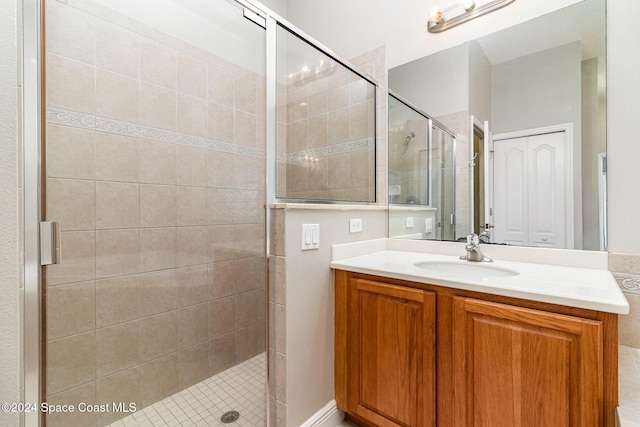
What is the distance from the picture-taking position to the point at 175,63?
1699 mm

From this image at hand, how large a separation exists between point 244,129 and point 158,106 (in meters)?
0.51

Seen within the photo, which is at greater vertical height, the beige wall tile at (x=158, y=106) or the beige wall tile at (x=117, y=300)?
the beige wall tile at (x=158, y=106)

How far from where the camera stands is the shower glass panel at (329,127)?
5.63 ft

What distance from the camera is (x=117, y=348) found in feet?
4.82

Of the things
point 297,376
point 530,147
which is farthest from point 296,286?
point 530,147

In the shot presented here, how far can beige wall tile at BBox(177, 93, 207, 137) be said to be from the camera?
1.72m

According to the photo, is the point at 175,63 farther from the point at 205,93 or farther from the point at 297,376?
the point at 297,376

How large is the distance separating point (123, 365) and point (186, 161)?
1207 mm

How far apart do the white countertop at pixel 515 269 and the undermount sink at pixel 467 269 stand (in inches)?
0.9

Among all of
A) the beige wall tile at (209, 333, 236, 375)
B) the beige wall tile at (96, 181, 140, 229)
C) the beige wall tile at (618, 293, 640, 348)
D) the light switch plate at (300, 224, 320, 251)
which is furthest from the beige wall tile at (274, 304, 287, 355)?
the beige wall tile at (618, 293, 640, 348)

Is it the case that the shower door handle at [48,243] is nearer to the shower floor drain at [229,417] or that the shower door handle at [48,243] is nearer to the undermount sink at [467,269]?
the shower floor drain at [229,417]

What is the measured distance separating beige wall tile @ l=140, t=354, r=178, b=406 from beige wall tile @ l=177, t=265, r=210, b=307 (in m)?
0.33

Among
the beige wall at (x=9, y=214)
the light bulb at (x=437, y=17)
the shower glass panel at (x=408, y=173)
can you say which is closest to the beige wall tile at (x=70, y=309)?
the beige wall at (x=9, y=214)

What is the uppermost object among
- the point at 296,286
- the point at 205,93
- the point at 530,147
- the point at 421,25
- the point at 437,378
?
the point at 421,25
